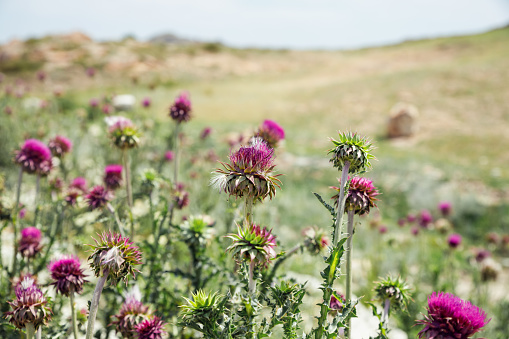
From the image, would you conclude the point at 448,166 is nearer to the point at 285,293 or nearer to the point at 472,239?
the point at 472,239

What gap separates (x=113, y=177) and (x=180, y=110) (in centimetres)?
97

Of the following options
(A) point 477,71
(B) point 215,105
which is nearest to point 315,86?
(B) point 215,105

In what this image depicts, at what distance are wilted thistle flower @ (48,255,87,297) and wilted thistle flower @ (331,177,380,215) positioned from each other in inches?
61.8

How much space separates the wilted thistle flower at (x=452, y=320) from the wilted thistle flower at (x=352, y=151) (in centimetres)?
78

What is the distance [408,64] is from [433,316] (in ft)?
170

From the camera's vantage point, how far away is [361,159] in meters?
1.94

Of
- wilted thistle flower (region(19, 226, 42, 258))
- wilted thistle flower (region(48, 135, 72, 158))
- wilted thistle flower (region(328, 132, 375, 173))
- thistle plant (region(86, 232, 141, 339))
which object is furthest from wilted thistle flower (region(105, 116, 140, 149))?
wilted thistle flower (region(328, 132, 375, 173))

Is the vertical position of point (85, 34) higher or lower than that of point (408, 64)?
higher

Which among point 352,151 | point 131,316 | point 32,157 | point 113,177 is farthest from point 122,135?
point 352,151

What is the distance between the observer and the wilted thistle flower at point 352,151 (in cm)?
192

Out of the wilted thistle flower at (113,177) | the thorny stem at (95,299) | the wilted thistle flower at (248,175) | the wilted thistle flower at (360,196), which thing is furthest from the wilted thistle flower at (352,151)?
the wilted thistle flower at (113,177)

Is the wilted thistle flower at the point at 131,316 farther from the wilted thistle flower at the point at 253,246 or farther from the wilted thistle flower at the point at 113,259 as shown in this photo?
the wilted thistle flower at the point at 253,246

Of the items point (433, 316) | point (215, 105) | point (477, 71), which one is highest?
point (477, 71)

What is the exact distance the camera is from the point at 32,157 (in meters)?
3.39
